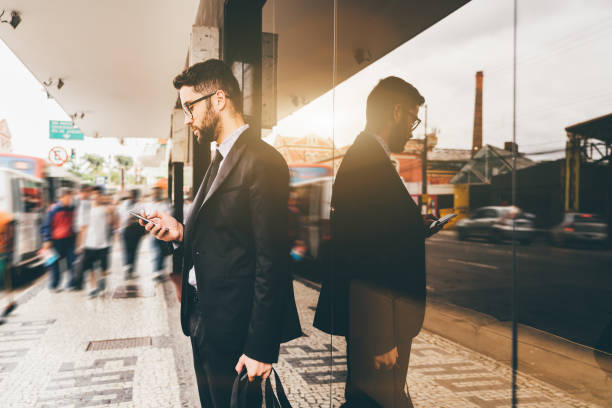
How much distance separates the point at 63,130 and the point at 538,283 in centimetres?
1537

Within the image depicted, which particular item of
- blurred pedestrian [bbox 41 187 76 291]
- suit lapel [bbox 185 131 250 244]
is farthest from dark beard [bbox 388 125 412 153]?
blurred pedestrian [bbox 41 187 76 291]

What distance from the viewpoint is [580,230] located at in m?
1.11

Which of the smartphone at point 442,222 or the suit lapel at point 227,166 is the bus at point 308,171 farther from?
the smartphone at point 442,222

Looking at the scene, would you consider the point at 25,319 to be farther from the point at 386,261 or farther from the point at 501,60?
the point at 501,60

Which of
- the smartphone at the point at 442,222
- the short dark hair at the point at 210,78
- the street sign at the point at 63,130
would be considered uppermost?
the street sign at the point at 63,130

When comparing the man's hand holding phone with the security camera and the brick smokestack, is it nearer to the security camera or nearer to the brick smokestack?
the brick smokestack

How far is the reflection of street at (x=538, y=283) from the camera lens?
1.09 metres

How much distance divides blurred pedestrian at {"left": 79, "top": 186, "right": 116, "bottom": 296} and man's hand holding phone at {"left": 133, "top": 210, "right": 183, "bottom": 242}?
5.83m

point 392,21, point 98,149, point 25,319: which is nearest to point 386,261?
point 392,21

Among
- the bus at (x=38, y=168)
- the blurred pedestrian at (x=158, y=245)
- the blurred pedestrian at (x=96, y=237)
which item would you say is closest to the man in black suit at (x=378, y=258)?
the blurred pedestrian at (x=158, y=245)

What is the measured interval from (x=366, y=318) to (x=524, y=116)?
1.20 m

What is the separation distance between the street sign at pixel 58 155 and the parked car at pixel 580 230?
46.2 ft

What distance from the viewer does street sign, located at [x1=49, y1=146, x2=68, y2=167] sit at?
13.0m

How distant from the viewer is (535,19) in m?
1.29
